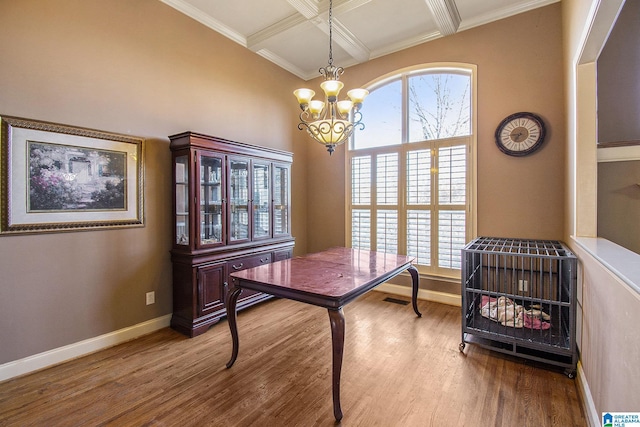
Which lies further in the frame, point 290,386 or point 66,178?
point 66,178

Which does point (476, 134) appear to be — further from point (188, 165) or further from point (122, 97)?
point (122, 97)

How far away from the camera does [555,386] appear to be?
2.06 metres

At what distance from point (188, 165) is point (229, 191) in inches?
20.7

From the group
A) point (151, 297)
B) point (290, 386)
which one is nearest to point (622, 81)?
point (290, 386)

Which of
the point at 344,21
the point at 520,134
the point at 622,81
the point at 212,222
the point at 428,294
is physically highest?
the point at 344,21

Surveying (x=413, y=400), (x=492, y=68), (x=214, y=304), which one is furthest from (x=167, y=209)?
(x=492, y=68)

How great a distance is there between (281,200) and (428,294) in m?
2.38

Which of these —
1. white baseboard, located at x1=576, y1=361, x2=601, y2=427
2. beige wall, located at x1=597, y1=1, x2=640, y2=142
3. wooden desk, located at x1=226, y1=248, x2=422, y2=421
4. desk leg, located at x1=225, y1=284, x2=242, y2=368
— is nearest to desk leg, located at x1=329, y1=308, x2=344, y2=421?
wooden desk, located at x1=226, y1=248, x2=422, y2=421

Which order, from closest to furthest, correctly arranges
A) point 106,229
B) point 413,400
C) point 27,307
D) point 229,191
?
point 413,400, point 27,307, point 106,229, point 229,191

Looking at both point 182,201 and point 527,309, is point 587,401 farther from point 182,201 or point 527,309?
point 182,201

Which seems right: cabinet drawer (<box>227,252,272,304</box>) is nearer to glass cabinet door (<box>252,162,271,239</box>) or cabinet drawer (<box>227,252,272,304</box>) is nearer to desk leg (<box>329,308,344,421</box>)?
glass cabinet door (<box>252,162,271,239</box>)

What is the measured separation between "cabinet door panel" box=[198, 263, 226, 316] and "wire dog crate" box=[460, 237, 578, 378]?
7.99 feet

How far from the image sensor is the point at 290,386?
2082mm

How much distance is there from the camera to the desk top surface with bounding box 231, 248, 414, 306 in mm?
1890
